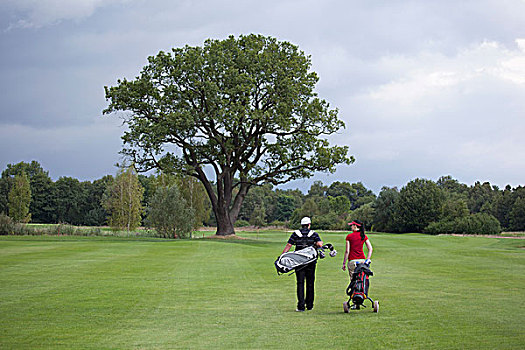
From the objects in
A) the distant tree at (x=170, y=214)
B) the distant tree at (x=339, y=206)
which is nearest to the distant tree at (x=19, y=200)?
the distant tree at (x=170, y=214)

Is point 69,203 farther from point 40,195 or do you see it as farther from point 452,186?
point 452,186

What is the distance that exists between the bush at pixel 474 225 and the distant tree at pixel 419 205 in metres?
4.28

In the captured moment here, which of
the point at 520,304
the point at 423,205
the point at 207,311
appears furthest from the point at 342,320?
the point at 423,205

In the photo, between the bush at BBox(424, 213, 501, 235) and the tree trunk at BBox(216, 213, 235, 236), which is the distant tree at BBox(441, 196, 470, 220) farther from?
the tree trunk at BBox(216, 213, 235, 236)

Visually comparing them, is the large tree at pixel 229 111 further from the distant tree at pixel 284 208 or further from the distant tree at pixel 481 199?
the distant tree at pixel 284 208

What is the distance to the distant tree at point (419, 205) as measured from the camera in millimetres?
60812

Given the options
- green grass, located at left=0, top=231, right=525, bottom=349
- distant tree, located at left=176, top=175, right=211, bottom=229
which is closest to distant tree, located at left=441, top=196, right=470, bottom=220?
distant tree, located at left=176, top=175, right=211, bottom=229

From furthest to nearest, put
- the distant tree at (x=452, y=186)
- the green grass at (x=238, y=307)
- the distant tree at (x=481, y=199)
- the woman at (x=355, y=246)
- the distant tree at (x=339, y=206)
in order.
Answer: the distant tree at (x=452, y=186) → the distant tree at (x=339, y=206) → the distant tree at (x=481, y=199) → the woman at (x=355, y=246) → the green grass at (x=238, y=307)

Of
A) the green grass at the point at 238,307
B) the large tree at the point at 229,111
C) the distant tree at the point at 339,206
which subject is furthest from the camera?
the distant tree at the point at 339,206

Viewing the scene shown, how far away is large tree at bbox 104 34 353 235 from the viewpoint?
4053 centimetres

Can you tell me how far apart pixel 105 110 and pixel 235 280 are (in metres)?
29.3

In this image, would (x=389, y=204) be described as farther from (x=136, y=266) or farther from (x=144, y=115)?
(x=136, y=266)

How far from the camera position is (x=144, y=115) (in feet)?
142

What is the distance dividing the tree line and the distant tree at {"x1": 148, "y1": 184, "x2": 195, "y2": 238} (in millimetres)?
87
